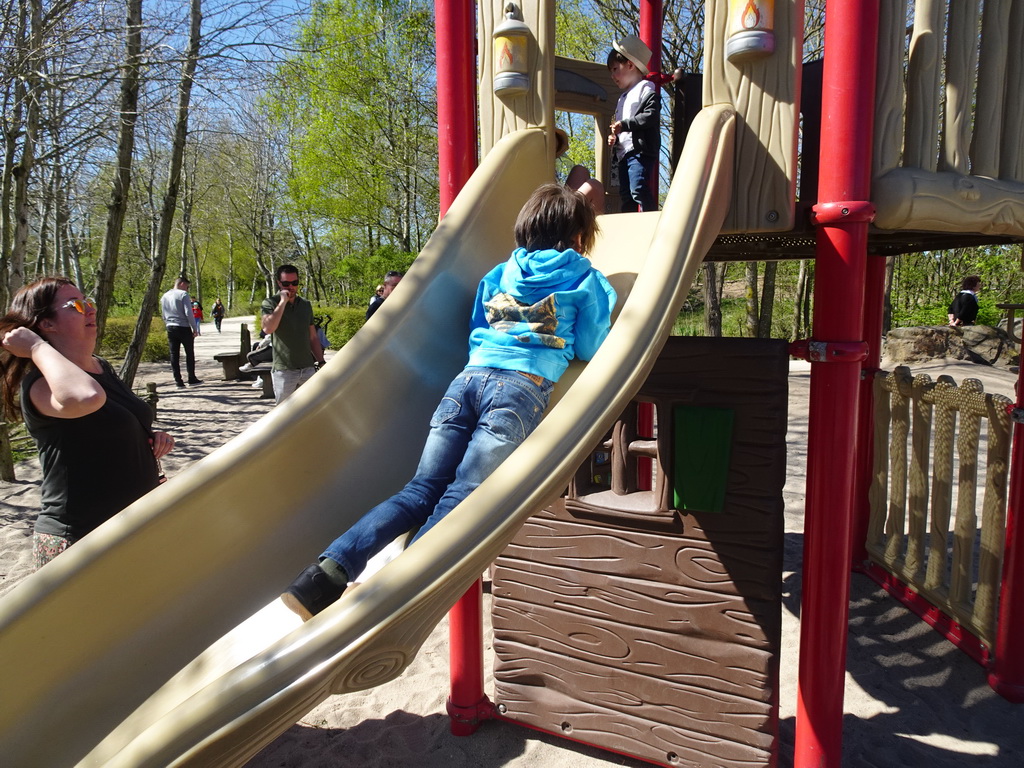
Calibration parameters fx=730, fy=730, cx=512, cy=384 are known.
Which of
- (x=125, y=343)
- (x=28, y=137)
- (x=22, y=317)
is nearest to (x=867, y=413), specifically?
(x=22, y=317)

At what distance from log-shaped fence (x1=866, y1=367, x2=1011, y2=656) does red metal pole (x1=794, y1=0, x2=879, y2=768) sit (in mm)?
1249

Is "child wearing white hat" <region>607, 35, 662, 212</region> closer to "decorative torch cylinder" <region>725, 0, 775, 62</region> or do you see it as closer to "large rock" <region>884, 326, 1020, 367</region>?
"decorative torch cylinder" <region>725, 0, 775, 62</region>

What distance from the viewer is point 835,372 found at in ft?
7.85

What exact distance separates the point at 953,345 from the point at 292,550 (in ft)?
41.3

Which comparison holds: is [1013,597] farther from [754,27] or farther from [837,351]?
[754,27]

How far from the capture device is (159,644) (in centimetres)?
196

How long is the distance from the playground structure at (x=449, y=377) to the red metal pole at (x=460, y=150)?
0.03 feet

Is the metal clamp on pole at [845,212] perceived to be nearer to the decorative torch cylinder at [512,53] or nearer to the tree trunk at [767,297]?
the decorative torch cylinder at [512,53]

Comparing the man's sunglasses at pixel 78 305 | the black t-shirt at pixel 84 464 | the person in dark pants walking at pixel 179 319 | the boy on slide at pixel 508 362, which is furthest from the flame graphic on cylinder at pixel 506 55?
the person in dark pants walking at pixel 179 319

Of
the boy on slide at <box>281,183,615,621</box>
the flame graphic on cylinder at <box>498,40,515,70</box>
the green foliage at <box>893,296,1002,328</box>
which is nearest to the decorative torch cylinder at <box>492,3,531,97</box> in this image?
the flame graphic on cylinder at <box>498,40,515,70</box>

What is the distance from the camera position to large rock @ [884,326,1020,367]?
11906mm

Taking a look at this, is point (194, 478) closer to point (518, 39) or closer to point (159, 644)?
point (159, 644)

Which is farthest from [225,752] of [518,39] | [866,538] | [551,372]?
[866,538]

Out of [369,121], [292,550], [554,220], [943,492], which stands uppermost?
[369,121]
